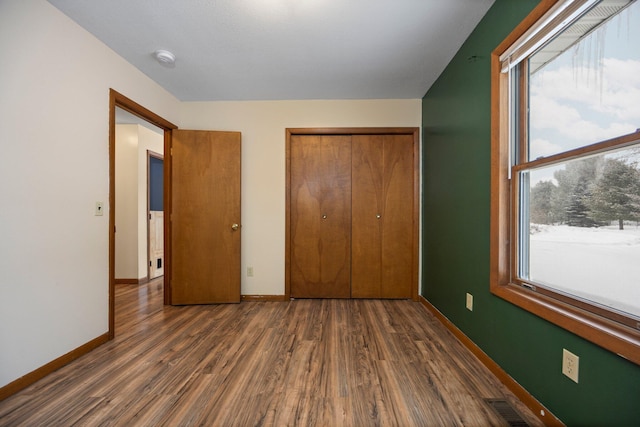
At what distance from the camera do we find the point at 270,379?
154cm

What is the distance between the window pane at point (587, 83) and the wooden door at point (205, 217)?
2.60 m

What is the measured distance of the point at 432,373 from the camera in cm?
159

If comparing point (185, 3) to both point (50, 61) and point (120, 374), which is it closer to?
point (50, 61)

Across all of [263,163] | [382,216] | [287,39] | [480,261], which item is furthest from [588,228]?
[263,163]

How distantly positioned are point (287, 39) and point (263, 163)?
4.53ft

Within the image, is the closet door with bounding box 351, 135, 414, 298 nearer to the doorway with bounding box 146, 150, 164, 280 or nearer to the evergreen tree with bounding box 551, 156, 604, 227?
the evergreen tree with bounding box 551, 156, 604, 227

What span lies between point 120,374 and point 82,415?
339 millimetres

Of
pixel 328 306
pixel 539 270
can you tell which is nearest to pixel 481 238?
pixel 539 270

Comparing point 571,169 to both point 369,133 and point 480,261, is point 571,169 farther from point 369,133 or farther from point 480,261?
point 369,133

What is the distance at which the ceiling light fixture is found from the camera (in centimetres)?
211

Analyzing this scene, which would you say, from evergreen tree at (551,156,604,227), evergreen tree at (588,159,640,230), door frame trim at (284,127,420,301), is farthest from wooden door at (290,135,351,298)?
evergreen tree at (588,159,640,230)

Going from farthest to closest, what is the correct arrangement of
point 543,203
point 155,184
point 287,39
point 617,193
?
point 155,184 → point 287,39 → point 543,203 → point 617,193

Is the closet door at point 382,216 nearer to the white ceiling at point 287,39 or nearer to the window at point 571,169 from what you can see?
the white ceiling at point 287,39

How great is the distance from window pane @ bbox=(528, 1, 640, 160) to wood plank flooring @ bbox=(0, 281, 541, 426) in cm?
136
